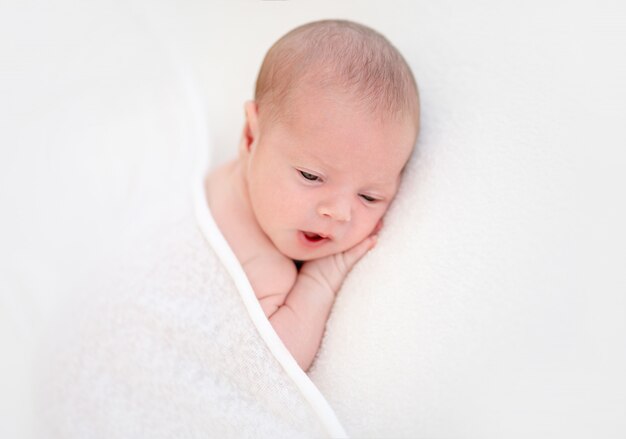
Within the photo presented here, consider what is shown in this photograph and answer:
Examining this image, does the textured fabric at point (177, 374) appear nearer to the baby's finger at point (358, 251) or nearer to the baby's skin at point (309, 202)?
the baby's skin at point (309, 202)

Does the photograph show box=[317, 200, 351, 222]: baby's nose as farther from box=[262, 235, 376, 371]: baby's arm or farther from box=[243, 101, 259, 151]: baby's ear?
box=[243, 101, 259, 151]: baby's ear

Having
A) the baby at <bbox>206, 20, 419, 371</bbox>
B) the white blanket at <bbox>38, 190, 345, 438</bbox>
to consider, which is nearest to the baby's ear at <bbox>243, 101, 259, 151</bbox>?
the baby at <bbox>206, 20, 419, 371</bbox>

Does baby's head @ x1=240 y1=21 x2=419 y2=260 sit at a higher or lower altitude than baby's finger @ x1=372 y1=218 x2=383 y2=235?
higher

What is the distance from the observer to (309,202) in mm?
1180

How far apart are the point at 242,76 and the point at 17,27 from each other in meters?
0.59

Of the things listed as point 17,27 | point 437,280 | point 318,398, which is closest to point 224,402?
point 318,398

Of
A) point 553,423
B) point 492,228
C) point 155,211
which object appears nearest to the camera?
point 553,423

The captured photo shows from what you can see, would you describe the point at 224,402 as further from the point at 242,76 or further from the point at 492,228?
the point at 242,76

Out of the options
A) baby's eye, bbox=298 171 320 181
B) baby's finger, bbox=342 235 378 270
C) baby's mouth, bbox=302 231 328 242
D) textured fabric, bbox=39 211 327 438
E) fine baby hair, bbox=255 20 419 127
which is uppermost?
fine baby hair, bbox=255 20 419 127

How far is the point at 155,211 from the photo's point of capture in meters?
1.38

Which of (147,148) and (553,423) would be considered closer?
(553,423)

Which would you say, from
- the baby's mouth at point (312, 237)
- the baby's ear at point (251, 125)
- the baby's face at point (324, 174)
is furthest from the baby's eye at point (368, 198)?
the baby's ear at point (251, 125)

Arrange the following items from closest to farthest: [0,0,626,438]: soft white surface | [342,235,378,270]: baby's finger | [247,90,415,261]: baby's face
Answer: [0,0,626,438]: soft white surface → [247,90,415,261]: baby's face → [342,235,378,270]: baby's finger

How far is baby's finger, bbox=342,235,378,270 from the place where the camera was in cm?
126
